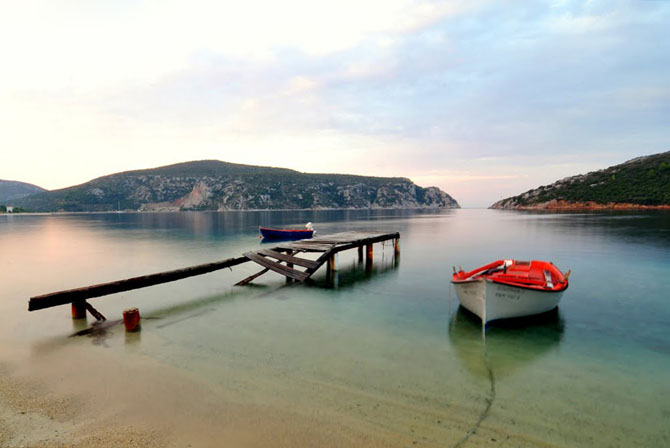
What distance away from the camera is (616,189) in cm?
12106

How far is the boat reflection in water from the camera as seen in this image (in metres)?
9.24

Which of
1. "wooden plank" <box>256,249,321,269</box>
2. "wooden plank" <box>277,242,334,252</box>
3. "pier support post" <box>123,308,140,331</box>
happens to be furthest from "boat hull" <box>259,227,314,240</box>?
"pier support post" <box>123,308,140,331</box>

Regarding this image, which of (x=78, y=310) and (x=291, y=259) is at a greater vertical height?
(x=291, y=259)

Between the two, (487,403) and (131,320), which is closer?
(487,403)

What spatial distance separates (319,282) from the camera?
20.0 metres

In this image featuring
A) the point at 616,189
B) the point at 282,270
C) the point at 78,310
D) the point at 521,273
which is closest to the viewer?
the point at 78,310

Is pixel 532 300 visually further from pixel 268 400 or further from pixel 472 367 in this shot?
pixel 268 400

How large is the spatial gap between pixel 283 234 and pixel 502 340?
3687 centimetres

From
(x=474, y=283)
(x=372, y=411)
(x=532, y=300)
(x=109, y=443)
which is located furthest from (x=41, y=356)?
(x=532, y=300)

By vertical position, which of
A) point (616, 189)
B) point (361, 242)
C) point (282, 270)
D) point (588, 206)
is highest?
point (616, 189)

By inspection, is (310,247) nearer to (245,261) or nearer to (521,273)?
(245,261)

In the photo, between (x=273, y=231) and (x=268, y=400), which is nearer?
(x=268, y=400)

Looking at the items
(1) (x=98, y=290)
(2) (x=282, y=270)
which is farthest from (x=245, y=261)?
(1) (x=98, y=290)

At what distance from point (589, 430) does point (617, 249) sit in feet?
111
